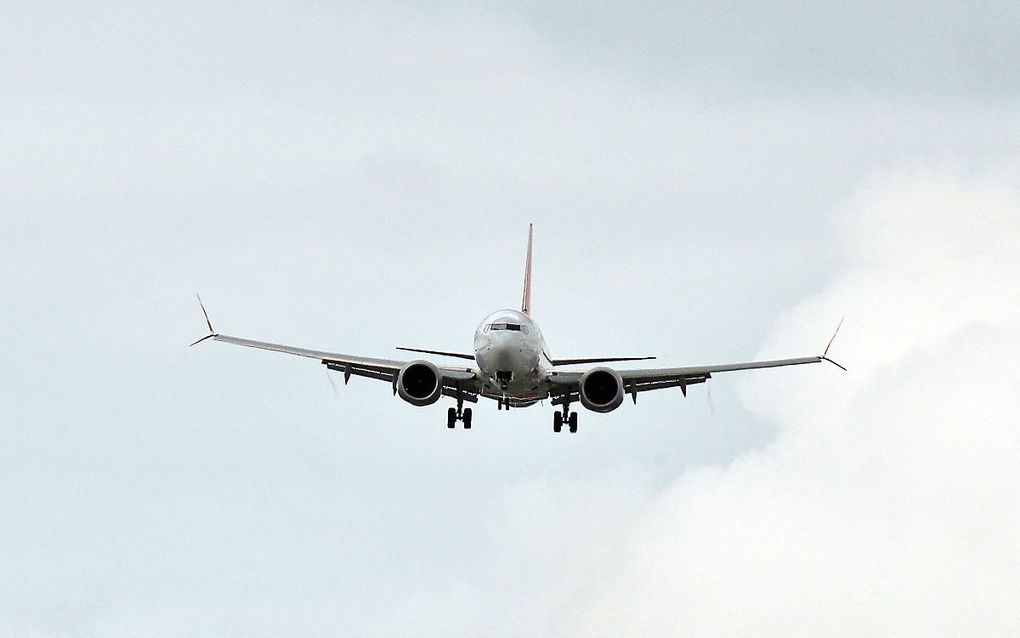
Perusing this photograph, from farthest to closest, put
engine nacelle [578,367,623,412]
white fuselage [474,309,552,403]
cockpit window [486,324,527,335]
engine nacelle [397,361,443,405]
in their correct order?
engine nacelle [578,367,623,412] → engine nacelle [397,361,443,405] → cockpit window [486,324,527,335] → white fuselage [474,309,552,403]

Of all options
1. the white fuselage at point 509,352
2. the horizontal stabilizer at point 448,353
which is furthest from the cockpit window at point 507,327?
the horizontal stabilizer at point 448,353

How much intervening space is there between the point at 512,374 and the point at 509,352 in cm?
112

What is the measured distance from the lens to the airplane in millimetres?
57219

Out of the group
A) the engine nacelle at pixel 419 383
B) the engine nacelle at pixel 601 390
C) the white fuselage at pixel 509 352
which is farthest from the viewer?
the engine nacelle at pixel 601 390

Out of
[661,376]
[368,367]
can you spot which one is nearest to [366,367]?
[368,367]

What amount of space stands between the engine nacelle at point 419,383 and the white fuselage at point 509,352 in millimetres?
1829

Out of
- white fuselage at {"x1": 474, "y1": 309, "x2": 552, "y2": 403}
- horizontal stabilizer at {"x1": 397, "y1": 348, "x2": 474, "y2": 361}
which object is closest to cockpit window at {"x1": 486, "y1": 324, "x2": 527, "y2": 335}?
white fuselage at {"x1": 474, "y1": 309, "x2": 552, "y2": 403}

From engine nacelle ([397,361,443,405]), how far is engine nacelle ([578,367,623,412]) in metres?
5.93

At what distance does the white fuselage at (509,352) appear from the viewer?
56750 mm

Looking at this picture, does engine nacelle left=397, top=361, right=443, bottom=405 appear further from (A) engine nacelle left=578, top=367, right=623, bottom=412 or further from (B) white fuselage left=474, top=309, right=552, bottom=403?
(A) engine nacelle left=578, top=367, right=623, bottom=412

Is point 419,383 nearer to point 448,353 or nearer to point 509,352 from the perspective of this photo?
point 448,353

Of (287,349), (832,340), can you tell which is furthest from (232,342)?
(832,340)

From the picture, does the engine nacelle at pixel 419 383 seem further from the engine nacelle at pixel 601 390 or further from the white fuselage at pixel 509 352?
the engine nacelle at pixel 601 390

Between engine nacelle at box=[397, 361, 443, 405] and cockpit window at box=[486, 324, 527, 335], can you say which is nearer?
cockpit window at box=[486, 324, 527, 335]
